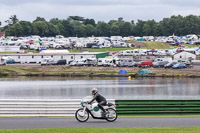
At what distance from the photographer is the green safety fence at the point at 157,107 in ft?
102

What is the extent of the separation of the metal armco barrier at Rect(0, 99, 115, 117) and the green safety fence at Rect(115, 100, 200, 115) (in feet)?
3.20

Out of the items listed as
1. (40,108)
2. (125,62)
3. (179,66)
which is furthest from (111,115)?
(125,62)

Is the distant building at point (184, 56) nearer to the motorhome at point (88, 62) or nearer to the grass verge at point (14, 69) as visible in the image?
the motorhome at point (88, 62)

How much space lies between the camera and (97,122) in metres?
27.8

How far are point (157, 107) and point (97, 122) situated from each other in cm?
507

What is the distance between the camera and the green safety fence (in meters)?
31.2

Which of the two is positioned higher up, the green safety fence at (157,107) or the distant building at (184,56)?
the distant building at (184,56)

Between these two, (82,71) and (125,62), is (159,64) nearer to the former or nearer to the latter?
(125,62)

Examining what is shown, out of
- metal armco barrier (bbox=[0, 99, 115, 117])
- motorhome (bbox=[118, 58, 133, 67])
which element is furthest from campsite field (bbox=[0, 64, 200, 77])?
metal armco barrier (bbox=[0, 99, 115, 117])

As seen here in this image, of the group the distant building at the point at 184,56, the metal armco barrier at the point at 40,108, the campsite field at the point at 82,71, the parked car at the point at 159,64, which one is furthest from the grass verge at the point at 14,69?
the metal armco barrier at the point at 40,108

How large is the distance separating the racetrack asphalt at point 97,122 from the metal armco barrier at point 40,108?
4.35ft

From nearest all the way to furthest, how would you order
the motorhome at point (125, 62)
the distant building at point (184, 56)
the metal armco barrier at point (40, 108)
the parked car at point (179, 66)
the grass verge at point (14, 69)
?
the metal armco barrier at point (40, 108)
the parked car at point (179, 66)
the grass verge at point (14, 69)
the motorhome at point (125, 62)
the distant building at point (184, 56)

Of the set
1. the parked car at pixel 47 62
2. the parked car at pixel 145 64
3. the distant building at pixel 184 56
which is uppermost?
the distant building at pixel 184 56

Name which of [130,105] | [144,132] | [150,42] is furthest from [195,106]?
[150,42]
